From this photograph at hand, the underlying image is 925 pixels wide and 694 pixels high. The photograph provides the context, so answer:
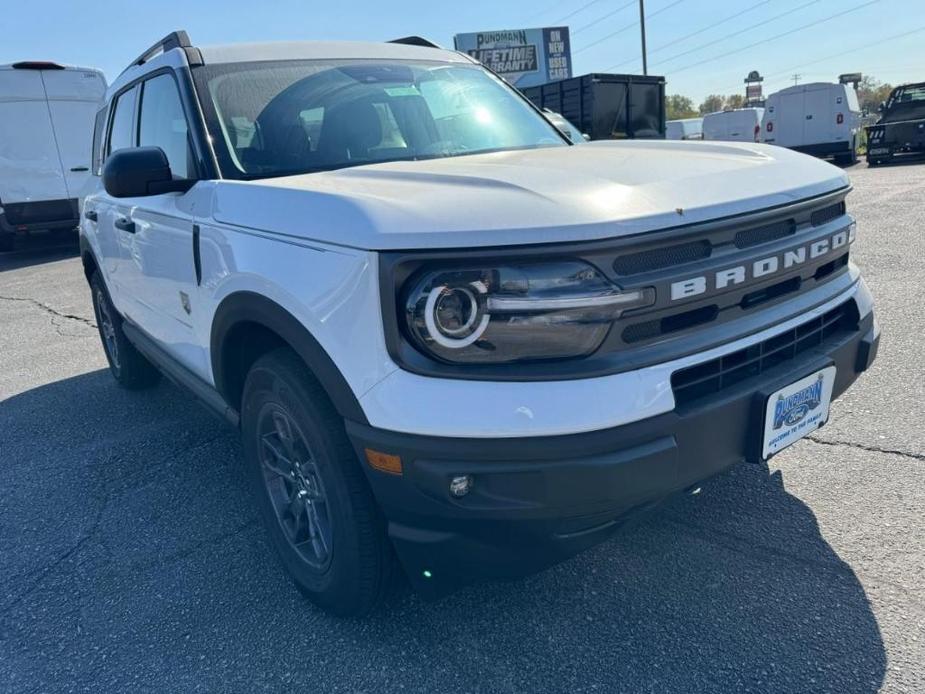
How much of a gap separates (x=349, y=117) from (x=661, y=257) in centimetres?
175

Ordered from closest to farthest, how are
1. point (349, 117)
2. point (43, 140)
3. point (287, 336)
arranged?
point (287, 336)
point (349, 117)
point (43, 140)

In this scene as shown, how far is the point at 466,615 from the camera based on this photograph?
2484mm

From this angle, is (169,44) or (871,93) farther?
(871,93)

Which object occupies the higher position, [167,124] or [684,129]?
[167,124]

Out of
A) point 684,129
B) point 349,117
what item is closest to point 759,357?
point 349,117

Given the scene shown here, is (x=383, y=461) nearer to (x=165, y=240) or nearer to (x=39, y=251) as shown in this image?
(x=165, y=240)

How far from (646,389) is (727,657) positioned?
948mm

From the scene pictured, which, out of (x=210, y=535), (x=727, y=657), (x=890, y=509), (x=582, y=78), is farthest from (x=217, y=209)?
(x=582, y=78)

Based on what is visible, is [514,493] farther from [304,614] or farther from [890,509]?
[890,509]

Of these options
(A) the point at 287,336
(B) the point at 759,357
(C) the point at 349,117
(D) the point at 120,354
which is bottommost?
(D) the point at 120,354

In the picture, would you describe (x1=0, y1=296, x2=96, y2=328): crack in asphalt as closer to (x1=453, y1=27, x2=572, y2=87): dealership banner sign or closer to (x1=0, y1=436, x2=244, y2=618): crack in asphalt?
(x1=0, y1=436, x2=244, y2=618): crack in asphalt

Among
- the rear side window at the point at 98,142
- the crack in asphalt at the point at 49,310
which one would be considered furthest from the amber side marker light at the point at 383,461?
the crack in asphalt at the point at 49,310

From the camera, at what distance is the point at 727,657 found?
218cm

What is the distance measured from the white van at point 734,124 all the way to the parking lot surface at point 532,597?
22.4 m
